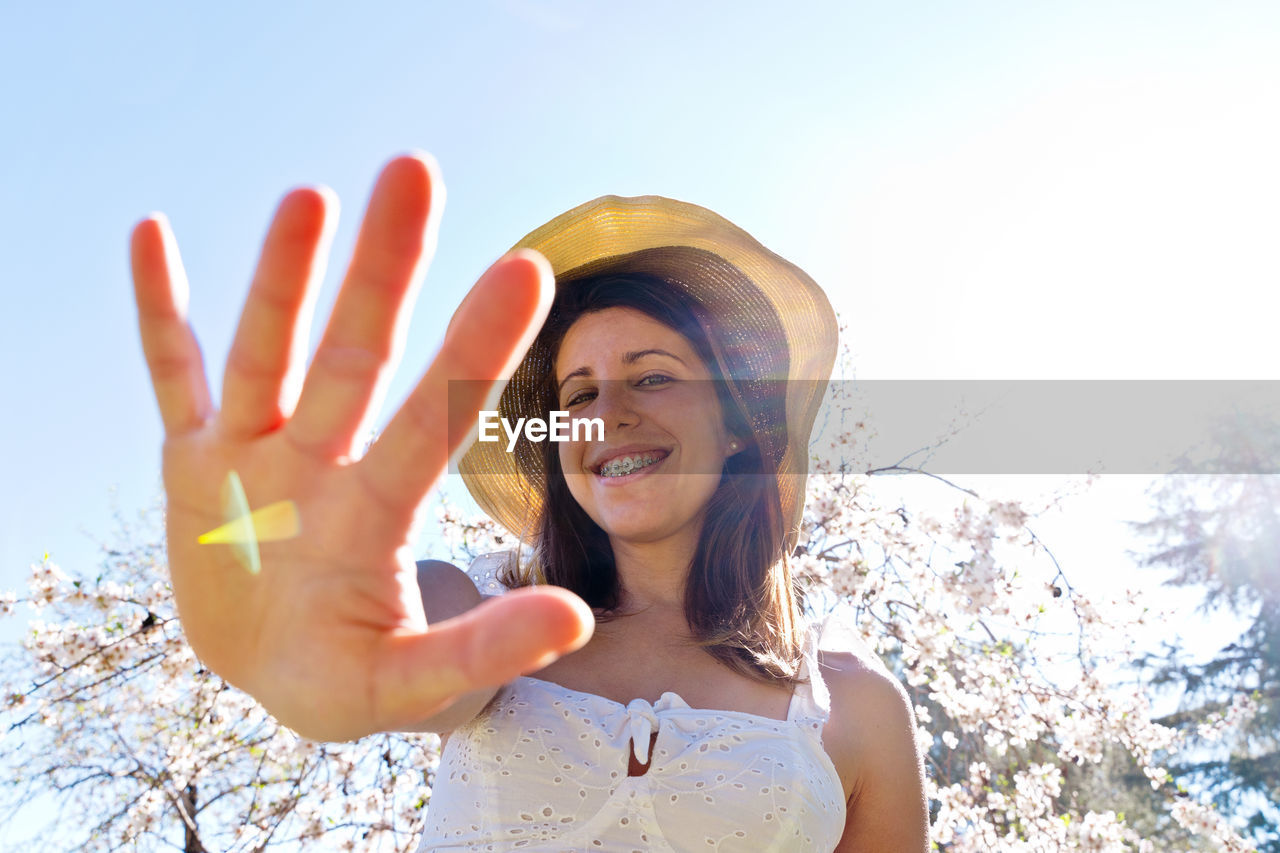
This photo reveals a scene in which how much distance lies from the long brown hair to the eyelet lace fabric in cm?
41

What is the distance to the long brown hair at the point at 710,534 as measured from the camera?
7.67ft

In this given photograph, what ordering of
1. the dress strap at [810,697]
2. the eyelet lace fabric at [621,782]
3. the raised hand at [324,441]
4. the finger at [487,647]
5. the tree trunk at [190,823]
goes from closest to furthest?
1. the finger at [487,647]
2. the raised hand at [324,441]
3. the eyelet lace fabric at [621,782]
4. the dress strap at [810,697]
5. the tree trunk at [190,823]

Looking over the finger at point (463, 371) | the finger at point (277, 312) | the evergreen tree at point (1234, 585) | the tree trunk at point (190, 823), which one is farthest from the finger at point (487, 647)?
the evergreen tree at point (1234, 585)

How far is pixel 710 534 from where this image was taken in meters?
2.50

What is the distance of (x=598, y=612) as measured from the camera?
2314 mm

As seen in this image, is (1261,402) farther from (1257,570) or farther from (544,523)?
(544,523)

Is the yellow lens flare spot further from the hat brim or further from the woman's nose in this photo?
the hat brim

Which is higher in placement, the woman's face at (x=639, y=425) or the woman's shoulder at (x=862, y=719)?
the woman's face at (x=639, y=425)

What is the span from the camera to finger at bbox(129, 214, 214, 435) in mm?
927

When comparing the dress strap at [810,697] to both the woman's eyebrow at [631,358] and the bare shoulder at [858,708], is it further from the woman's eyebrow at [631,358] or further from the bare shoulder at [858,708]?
the woman's eyebrow at [631,358]

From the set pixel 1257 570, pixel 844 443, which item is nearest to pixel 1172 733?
pixel 844 443

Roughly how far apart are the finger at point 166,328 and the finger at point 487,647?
38 centimetres

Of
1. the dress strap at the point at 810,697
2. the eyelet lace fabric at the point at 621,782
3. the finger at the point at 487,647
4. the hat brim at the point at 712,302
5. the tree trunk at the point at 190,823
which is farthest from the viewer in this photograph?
the tree trunk at the point at 190,823

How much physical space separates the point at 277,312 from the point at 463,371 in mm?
227
